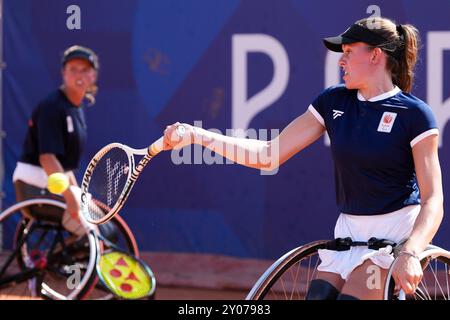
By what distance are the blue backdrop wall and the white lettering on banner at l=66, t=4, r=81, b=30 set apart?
3 centimetres

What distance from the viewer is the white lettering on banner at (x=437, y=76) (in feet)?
18.4

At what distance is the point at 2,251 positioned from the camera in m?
6.47

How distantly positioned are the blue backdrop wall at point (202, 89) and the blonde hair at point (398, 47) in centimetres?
234

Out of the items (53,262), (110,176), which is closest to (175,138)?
(110,176)

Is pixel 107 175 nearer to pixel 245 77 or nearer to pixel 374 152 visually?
pixel 374 152

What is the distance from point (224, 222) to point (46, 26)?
1895 millimetres

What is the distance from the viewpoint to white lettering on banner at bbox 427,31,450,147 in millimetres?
5605

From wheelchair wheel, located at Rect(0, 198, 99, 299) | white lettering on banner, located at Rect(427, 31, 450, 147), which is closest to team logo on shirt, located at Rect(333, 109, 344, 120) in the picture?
wheelchair wheel, located at Rect(0, 198, 99, 299)

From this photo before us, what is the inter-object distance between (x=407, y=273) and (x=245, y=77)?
3.23 metres

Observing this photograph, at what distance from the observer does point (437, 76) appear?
18.4 feet

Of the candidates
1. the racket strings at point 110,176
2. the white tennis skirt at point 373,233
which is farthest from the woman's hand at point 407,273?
the racket strings at point 110,176

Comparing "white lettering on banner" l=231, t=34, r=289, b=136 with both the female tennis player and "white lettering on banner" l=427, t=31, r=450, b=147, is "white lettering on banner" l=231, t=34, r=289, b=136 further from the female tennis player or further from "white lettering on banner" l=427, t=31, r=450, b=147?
the female tennis player

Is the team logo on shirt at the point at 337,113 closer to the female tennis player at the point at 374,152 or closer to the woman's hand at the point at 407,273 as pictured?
the female tennis player at the point at 374,152

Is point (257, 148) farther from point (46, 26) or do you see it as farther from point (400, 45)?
point (46, 26)
